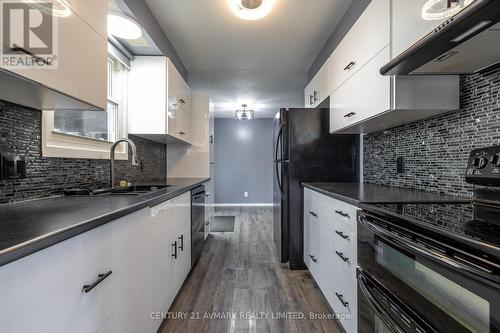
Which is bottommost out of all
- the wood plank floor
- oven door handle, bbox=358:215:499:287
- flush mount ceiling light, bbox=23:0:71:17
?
the wood plank floor

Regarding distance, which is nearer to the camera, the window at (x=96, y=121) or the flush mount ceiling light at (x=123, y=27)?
the window at (x=96, y=121)

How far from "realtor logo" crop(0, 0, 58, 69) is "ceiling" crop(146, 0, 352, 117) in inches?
53.5

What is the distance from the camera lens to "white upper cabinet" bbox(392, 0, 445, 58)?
105 centimetres

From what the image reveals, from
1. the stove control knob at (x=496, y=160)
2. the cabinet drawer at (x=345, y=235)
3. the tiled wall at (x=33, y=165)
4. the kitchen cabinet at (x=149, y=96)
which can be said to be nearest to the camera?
the stove control knob at (x=496, y=160)

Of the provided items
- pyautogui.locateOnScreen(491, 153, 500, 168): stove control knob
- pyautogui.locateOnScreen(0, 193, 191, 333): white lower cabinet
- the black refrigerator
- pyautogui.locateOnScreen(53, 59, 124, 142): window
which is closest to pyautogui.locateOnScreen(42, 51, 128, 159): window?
pyautogui.locateOnScreen(53, 59, 124, 142): window

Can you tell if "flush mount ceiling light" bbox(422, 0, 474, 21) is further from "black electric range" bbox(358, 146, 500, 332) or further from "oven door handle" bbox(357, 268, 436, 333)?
"oven door handle" bbox(357, 268, 436, 333)

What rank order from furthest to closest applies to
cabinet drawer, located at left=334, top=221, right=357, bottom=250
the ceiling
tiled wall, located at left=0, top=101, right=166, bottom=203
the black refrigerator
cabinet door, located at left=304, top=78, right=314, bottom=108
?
1. cabinet door, located at left=304, top=78, right=314, bottom=108
2. the black refrigerator
3. the ceiling
4. cabinet drawer, located at left=334, top=221, right=357, bottom=250
5. tiled wall, located at left=0, top=101, right=166, bottom=203

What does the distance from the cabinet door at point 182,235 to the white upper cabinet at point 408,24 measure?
1630 mm

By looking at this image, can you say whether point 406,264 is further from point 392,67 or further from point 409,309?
point 392,67

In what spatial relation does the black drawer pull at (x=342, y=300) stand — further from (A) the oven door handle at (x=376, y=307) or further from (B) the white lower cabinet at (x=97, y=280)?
(B) the white lower cabinet at (x=97, y=280)

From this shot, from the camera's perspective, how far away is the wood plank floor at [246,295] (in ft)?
5.26

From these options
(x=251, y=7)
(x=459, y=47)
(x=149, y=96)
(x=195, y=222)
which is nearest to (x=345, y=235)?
(x=459, y=47)

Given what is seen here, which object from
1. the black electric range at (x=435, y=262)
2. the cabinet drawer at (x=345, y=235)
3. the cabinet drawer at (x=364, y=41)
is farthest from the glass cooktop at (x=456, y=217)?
the cabinet drawer at (x=364, y=41)

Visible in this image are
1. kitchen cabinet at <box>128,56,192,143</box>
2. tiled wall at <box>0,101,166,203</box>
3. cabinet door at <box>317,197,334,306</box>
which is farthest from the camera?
kitchen cabinet at <box>128,56,192,143</box>
